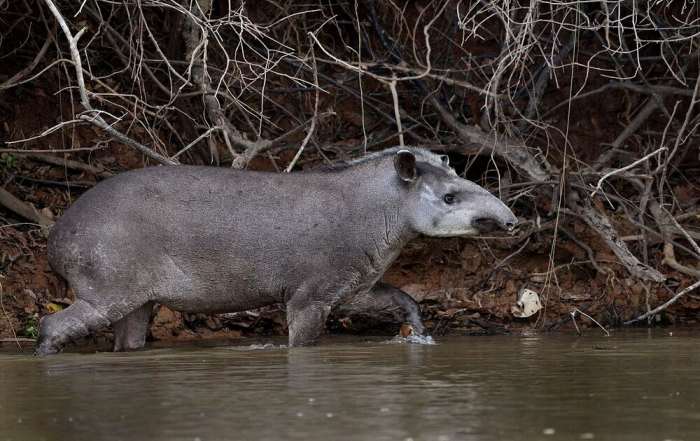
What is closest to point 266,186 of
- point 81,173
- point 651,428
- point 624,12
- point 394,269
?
point 394,269

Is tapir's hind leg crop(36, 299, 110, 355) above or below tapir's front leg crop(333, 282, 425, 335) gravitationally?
below

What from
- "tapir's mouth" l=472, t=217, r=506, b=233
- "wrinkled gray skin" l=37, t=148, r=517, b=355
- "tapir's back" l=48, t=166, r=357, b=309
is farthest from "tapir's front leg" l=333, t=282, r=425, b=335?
"tapir's mouth" l=472, t=217, r=506, b=233

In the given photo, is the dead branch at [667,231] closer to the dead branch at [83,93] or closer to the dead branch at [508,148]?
the dead branch at [508,148]

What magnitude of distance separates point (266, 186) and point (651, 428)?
16.4 feet

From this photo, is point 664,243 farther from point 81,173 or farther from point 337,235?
point 81,173

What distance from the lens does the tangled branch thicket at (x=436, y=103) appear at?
10281mm

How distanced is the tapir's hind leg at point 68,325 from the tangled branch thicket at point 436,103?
1.58 metres

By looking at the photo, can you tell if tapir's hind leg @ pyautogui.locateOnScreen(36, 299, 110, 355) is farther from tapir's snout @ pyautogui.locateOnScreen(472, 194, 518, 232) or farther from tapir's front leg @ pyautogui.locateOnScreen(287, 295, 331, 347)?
tapir's snout @ pyautogui.locateOnScreen(472, 194, 518, 232)

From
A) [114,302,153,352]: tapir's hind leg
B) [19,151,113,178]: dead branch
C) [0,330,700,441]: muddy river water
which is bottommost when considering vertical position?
[0,330,700,441]: muddy river water

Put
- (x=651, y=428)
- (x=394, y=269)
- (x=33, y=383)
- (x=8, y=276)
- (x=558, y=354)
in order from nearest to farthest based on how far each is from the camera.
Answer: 1. (x=651, y=428)
2. (x=33, y=383)
3. (x=558, y=354)
4. (x=8, y=276)
5. (x=394, y=269)

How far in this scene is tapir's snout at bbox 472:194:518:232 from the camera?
8984mm

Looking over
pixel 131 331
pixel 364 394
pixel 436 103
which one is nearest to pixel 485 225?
pixel 436 103

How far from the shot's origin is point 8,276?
399 inches

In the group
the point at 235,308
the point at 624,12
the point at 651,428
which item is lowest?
the point at 651,428
